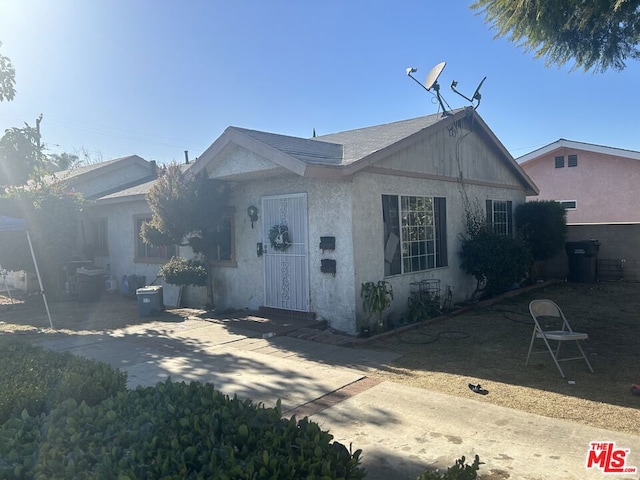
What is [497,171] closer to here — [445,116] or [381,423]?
[445,116]

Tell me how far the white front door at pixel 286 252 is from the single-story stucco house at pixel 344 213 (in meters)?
0.02

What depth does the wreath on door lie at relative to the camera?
937cm

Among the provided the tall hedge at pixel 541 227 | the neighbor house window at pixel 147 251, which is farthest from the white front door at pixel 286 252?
the tall hedge at pixel 541 227

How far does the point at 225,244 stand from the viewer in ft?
36.1

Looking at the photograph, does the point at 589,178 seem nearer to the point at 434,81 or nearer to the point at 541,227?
the point at 541,227

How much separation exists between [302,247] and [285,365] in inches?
122

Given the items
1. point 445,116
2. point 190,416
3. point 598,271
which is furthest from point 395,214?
point 598,271

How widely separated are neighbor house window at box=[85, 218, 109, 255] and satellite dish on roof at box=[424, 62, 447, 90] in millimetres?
11272

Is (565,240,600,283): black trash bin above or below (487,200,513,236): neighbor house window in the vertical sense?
below

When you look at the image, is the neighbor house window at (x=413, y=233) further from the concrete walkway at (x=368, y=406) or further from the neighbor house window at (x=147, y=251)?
the neighbor house window at (x=147, y=251)

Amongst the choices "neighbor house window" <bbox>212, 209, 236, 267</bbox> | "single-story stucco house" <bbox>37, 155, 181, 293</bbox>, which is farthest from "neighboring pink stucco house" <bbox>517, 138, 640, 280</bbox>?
"single-story stucco house" <bbox>37, 155, 181, 293</bbox>

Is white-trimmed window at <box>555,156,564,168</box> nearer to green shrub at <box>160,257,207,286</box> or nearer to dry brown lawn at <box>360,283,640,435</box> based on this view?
dry brown lawn at <box>360,283,640,435</box>

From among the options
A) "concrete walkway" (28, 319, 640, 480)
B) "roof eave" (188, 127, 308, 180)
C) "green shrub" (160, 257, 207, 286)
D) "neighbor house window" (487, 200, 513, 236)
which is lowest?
"concrete walkway" (28, 319, 640, 480)

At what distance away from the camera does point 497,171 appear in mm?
13352
